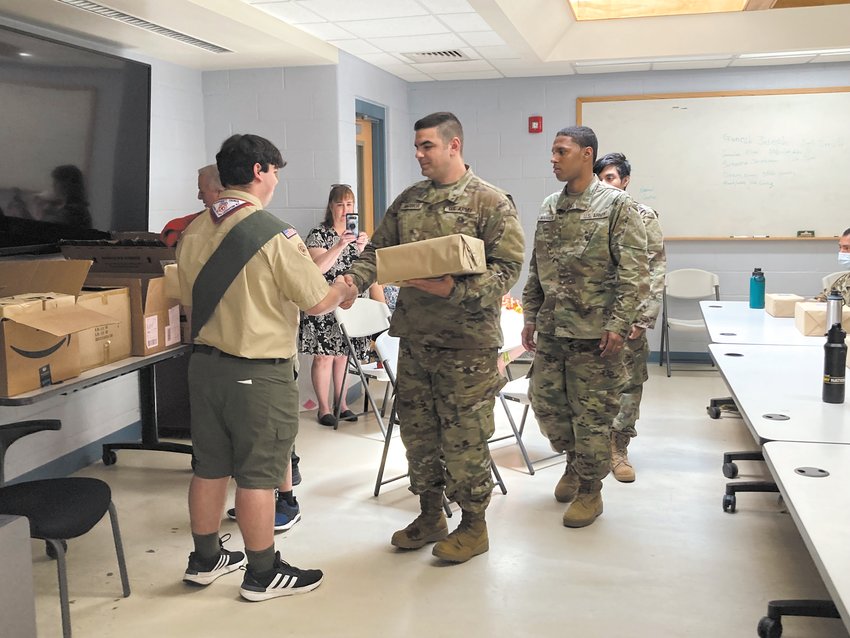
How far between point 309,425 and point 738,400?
121 inches

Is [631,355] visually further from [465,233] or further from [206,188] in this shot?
[206,188]

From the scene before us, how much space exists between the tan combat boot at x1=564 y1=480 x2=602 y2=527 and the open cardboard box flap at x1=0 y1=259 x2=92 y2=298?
2.17 m

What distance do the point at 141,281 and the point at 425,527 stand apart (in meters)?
1.54

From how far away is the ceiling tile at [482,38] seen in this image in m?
5.13

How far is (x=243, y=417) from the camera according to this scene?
2.75 m

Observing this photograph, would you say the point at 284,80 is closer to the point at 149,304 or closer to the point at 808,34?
the point at 149,304

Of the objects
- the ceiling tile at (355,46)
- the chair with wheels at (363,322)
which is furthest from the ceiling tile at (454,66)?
the chair with wheels at (363,322)

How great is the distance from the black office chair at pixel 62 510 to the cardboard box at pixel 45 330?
34 cm

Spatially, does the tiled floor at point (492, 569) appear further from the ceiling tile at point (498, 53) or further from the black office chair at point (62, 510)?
the ceiling tile at point (498, 53)

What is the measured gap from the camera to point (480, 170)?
23.8 feet

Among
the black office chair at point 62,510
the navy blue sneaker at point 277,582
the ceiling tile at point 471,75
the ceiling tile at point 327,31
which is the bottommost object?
the navy blue sneaker at point 277,582

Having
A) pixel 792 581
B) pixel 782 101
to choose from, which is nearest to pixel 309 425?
pixel 792 581

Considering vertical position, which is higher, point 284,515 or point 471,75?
point 471,75

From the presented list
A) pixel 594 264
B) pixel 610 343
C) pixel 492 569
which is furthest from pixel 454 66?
pixel 492 569
